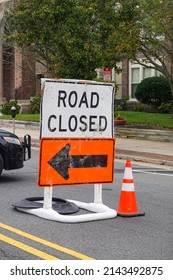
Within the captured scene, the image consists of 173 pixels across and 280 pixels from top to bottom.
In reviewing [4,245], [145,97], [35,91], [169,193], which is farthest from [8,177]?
[35,91]

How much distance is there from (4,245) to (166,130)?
660 inches

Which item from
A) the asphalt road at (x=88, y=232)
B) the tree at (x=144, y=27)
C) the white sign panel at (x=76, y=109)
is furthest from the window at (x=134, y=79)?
the white sign panel at (x=76, y=109)

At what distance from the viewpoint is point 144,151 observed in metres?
18.5

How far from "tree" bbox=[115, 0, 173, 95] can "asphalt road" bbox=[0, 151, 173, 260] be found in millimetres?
10834

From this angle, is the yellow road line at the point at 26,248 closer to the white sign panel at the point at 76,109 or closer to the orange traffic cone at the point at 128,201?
the white sign panel at the point at 76,109

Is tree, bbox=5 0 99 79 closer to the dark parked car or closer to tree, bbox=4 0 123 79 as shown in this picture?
tree, bbox=4 0 123 79

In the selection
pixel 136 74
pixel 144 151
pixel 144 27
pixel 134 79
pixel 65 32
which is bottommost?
pixel 144 151

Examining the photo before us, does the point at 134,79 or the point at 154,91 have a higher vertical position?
the point at 134,79

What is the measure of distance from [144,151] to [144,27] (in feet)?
16.8

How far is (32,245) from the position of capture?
6207 millimetres

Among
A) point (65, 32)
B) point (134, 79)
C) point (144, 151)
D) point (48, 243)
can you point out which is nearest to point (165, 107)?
point (134, 79)

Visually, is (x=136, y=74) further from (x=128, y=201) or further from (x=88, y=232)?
(x=88, y=232)

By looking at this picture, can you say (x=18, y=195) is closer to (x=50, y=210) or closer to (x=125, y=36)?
(x=50, y=210)

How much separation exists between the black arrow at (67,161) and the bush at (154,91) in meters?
21.2
